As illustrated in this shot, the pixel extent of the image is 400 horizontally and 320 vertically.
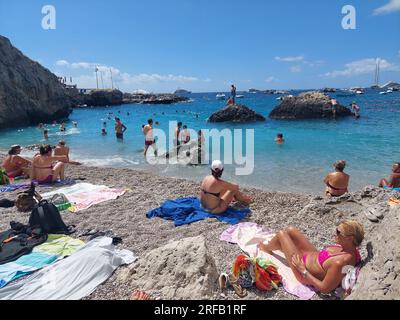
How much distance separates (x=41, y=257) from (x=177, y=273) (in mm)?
2194

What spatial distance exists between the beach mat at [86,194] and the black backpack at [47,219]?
1.25 metres

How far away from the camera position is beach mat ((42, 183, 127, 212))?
679cm

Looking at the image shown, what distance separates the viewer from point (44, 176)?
28.7 feet

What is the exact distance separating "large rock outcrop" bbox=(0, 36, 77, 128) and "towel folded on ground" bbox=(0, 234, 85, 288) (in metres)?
29.9

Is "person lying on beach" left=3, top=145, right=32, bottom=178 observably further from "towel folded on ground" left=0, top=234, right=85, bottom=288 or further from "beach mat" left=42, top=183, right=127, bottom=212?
"towel folded on ground" left=0, top=234, right=85, bottom=288

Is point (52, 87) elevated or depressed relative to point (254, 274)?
elevated

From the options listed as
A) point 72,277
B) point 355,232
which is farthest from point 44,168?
point 355,232

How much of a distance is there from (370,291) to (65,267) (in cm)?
359

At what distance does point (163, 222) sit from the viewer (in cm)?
578

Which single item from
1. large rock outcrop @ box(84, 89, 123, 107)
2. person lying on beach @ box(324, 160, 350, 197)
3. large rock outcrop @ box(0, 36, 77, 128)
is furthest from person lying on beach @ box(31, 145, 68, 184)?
large rock outcrop @ box(84, 89, 123, 107)

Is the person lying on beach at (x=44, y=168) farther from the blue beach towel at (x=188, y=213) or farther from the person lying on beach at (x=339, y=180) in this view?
the person lying on beach at (x=339, y=180)

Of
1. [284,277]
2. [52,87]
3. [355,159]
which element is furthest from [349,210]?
[52,87]

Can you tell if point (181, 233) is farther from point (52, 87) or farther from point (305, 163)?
point (52, 87)

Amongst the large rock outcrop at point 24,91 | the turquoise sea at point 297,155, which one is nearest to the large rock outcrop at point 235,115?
the turquoise sea at point 297,155
